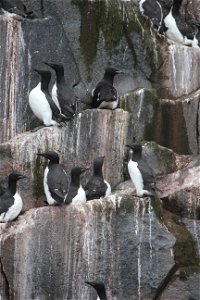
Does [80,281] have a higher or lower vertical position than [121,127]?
lower

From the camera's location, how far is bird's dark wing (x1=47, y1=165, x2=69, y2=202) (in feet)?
48.3

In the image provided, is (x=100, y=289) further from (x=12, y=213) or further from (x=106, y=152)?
(x=106, y=152)

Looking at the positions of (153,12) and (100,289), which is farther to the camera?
(153,12)

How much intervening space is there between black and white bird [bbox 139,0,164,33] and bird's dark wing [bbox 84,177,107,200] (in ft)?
12.5

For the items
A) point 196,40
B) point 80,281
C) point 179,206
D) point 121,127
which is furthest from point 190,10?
point 80,281

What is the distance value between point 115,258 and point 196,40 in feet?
16.9

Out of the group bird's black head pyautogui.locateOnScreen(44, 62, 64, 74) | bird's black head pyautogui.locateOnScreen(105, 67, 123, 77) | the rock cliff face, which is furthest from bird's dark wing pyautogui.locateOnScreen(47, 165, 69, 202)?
bird's black head pyautogui.locateOnScreen(105, 67, 123, 77)

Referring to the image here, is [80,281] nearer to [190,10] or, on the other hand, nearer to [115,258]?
[115,258]

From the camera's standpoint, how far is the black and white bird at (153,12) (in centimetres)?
Answer: 1823

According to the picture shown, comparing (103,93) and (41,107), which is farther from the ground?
(103,93)

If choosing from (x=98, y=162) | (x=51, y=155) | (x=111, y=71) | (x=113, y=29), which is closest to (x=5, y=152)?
(x=51, y=155)

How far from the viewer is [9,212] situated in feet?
47.6

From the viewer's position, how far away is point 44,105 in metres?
15.7

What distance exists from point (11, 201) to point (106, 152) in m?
1.96
